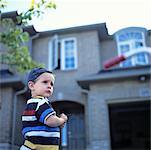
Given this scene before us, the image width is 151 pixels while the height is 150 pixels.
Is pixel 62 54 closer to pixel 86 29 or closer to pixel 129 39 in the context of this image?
pixel 86 29

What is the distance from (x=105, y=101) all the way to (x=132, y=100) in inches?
37.8

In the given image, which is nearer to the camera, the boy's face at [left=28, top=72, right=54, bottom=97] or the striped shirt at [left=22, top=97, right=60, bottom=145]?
the striped shirt at [left=22, top=97, right=60, bottom=145]

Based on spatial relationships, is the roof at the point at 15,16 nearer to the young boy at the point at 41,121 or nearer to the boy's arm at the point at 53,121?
the young boy at the point at 41,121

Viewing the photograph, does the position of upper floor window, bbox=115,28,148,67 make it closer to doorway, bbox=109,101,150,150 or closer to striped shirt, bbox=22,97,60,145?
doorway, bbox=109,101,150,150

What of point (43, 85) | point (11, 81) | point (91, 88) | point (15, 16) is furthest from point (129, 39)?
point (43, 85)

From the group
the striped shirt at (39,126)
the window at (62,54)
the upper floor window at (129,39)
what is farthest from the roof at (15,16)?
the striped shirt at (39,126)

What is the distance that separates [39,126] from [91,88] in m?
9.52

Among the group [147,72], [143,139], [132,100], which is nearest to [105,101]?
[132,100]

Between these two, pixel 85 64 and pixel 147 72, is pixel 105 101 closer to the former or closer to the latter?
pixel 147 72

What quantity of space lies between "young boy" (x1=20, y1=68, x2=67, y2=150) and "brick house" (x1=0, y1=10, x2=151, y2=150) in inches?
331

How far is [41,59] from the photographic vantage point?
14.2 metres

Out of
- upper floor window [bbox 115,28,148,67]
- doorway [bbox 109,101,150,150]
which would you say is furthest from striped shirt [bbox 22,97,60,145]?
doorway [bbox 109,101,150,150]

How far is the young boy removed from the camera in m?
2.06

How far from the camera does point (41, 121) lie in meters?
2.08
